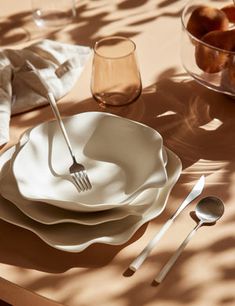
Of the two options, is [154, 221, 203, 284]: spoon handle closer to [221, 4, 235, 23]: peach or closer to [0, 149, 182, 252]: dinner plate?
[0, 149, 182, 252]: dinner plate

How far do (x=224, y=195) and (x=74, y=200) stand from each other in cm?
24

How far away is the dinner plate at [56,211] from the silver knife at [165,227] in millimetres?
45

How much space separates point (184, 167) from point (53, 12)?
57 centimetres

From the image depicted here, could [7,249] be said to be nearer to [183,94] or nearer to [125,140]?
[125,140]

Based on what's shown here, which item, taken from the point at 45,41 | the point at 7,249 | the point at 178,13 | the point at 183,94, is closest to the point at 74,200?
the point at 7,249

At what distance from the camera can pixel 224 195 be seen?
1054 millimetres

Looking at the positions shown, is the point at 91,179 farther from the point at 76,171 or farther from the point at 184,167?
the point at 184,167

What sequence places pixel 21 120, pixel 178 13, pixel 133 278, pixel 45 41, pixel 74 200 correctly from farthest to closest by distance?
pixel 178 13
pixel 45 41
pixel 21 120
pixel 74 200
pixel 133 278

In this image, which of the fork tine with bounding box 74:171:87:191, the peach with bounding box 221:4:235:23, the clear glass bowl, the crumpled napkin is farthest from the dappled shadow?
the peach with bounding box 221:4:235:23

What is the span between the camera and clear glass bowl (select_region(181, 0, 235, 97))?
114 cm

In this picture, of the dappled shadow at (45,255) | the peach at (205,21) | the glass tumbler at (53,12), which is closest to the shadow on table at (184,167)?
the dappled shadow at (45,255)

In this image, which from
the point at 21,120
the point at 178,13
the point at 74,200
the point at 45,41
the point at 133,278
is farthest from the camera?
the point at 178,13

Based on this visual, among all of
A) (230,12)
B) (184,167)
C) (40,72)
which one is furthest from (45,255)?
(230,12)

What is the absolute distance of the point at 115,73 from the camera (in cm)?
118
